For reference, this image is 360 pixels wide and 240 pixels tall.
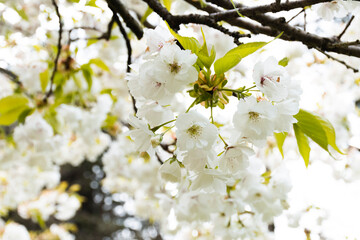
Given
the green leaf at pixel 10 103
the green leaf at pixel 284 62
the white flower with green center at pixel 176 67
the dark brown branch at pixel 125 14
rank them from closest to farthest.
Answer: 1. the white flower with green center at pixel 176 67
2. the green leaf at pixel 284 62
3. the dark brown branch at pixel 125 14
4. the green leaf at pixel 10 103

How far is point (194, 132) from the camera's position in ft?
1.83

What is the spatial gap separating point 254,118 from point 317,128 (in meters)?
0.21

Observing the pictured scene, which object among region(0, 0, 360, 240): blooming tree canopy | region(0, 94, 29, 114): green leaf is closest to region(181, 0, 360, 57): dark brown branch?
region(0, 0, 360, 240): blooming tree canopy

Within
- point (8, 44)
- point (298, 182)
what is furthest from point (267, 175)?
point (8, 44)

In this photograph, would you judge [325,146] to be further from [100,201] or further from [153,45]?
[100,201]

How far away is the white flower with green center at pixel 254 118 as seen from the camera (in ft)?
1.81

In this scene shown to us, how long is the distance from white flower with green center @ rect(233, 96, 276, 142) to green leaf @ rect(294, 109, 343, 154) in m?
0.17

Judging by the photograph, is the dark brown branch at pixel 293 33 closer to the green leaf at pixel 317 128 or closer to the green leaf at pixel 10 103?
the green leaf at pixel 317 128

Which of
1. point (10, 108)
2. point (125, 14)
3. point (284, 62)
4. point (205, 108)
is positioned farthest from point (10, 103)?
point (284, 62)

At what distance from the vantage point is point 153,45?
24.3 inches

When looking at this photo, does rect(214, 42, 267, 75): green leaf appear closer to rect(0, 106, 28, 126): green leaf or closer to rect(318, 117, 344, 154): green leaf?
rect(318, 117, 344, 154): green leaf

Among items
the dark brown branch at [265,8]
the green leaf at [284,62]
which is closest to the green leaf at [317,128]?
the green leaf at [284,62]

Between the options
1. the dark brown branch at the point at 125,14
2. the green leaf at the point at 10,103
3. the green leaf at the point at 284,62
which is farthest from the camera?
the green leaf at the point at 10,103

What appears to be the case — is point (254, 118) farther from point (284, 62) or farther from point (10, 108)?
point (10, 108)
